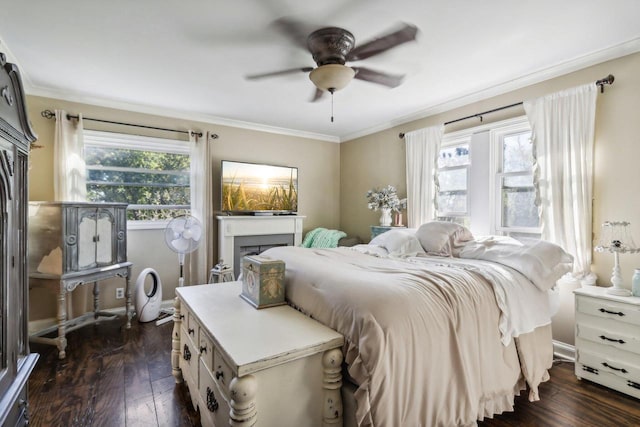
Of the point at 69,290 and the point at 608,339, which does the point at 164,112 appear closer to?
the point at 69,290

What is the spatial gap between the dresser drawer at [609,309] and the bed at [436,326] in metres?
0.22

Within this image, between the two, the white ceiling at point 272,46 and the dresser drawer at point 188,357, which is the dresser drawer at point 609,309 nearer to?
the white ceiling at point 272,46

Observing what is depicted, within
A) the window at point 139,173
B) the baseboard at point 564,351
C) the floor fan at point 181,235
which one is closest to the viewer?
the baseboard at point 564,351

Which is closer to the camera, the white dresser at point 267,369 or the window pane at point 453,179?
the white dresser at point 267,369

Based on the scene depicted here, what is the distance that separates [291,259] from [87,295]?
2752 mm

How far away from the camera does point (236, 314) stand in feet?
5.55

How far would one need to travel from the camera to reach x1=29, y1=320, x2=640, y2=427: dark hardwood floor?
5.89 ft

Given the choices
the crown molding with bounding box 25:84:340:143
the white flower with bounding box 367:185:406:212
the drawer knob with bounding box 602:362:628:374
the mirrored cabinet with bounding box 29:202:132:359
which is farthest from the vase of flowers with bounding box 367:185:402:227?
the mirrored cabinet with bounding box 29:202:132:359

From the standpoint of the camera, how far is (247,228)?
421 centimetres

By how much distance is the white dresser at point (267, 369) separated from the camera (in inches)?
46.9

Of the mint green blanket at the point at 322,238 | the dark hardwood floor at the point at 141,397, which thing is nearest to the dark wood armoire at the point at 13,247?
the dark hardwood floor at the point at 141,397

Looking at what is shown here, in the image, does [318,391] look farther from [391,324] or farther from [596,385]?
[596,385]

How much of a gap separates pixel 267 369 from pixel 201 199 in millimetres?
3141

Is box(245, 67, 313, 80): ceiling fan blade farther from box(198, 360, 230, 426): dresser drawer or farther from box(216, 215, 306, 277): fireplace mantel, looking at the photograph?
box(198, 360, 230, 426): dresser drawer
